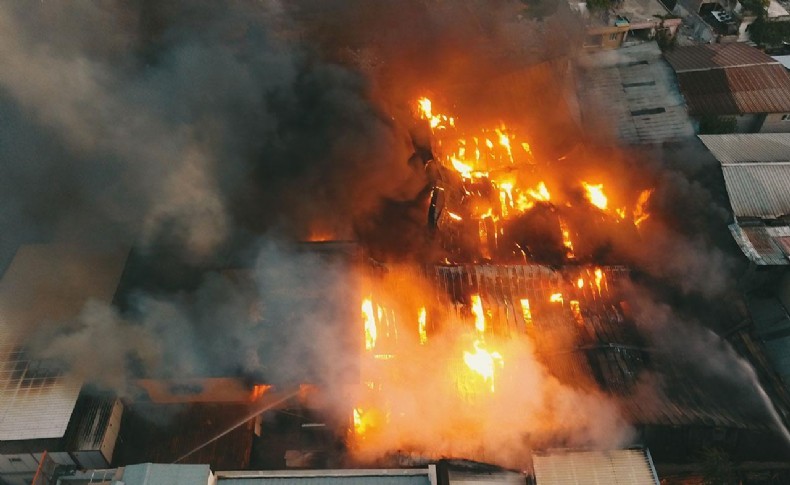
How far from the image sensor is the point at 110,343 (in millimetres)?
12781

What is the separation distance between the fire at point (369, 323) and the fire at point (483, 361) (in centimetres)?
260

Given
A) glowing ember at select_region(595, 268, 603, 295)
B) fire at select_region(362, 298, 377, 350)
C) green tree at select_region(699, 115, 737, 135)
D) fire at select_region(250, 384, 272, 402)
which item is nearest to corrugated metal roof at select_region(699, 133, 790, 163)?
green tree at select_region(699, 115, 737, 135)

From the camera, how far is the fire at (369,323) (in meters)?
13.6

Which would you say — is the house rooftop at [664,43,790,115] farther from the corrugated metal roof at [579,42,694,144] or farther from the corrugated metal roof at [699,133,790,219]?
the corrugated metal roof at [699,133,790,219]

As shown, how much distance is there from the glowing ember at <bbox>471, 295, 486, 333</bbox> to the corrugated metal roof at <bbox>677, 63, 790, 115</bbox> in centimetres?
1286

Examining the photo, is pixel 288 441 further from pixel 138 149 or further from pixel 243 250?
pixel 138 149

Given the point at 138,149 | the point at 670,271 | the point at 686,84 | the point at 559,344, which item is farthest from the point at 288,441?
the point at 686,84

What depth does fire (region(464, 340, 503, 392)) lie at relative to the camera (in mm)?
13539

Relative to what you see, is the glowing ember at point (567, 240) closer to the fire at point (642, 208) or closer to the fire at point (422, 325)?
the fire at point (642, 208)

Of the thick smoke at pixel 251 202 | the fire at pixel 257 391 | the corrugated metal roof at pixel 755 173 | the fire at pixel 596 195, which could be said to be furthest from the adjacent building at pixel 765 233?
the fire at pixel 257 391

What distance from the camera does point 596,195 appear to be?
1817cm

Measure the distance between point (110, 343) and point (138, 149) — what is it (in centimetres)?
730

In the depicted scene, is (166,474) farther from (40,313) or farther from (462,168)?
(462,168)

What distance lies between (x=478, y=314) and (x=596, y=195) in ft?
23.7
